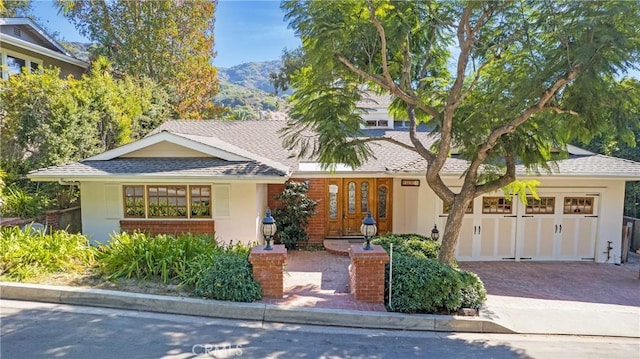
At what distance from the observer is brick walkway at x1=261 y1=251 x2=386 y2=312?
6852 millimetres

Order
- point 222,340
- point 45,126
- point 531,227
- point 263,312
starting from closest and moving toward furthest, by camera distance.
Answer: point 222,340 → point 263,312 → point 531,227 → point 45,126

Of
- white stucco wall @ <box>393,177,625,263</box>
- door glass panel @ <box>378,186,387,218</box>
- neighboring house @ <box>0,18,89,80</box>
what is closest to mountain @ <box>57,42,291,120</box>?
neighboring house @ <box>0,18,89,80</box>

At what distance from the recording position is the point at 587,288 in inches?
376

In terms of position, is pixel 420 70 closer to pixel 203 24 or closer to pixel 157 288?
pixel 157 288

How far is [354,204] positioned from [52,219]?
31.4 feet

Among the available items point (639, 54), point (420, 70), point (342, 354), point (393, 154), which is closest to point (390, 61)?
point (420, 70)

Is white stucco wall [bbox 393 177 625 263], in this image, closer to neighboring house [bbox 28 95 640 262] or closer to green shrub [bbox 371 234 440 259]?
neighboring house [bbox 28 95 640 262]

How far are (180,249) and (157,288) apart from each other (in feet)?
3.16

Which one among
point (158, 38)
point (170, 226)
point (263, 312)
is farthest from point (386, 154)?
point (158, 38)

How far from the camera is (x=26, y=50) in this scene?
751 inches

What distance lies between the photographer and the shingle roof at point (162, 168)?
32.6 feet

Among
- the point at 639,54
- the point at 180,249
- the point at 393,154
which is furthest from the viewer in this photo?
the point at 393,154

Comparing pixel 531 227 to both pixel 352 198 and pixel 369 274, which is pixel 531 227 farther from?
pixel 369 274

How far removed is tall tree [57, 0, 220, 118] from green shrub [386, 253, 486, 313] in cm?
2310
